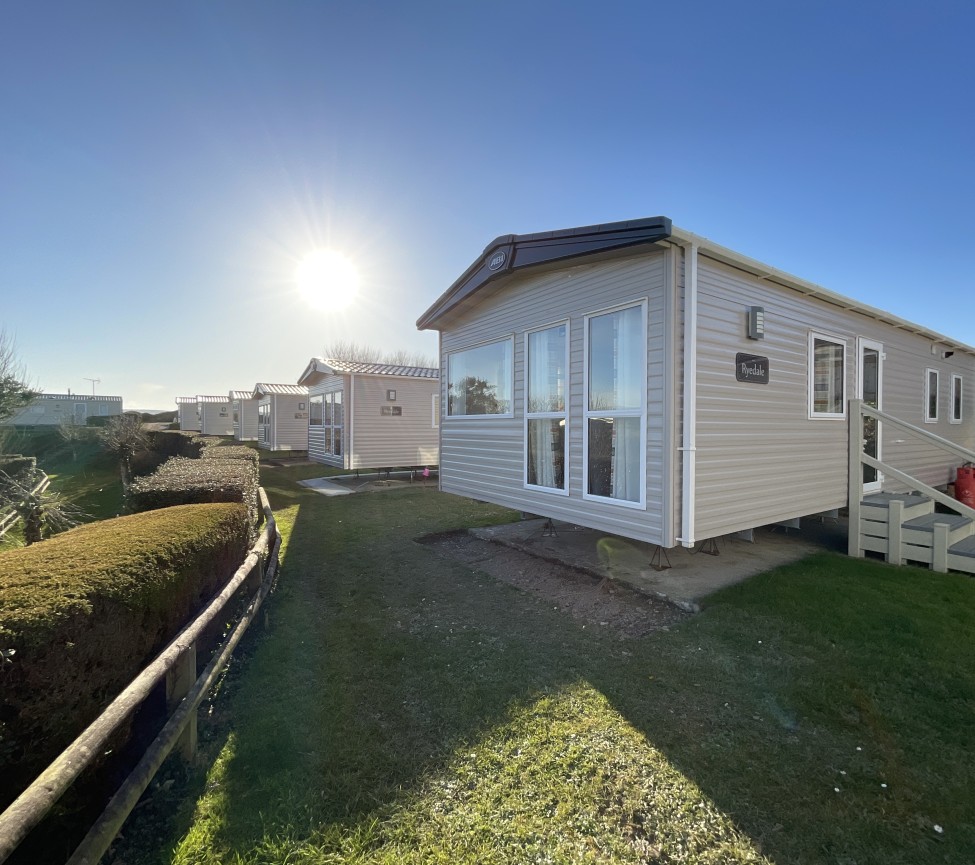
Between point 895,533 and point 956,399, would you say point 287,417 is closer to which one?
point 895,533

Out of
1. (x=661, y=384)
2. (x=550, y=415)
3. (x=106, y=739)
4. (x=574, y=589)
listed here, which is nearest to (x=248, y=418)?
(x=550, y=415)

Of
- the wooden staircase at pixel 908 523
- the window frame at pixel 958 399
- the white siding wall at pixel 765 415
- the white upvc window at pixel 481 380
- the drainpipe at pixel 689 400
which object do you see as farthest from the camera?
the window frame at pixel 958 399

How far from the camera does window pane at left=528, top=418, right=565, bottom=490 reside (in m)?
5.61

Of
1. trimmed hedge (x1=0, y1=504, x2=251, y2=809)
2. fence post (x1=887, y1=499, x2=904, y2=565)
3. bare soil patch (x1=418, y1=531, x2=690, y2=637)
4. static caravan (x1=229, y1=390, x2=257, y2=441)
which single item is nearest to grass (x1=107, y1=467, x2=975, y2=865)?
bare soil patch (x1=418, y1=531, x2=690, y2=637)

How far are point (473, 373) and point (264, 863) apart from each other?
20.1 feet

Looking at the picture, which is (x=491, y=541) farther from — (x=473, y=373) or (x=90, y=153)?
(x=90, y=153)

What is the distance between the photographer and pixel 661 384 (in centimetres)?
438

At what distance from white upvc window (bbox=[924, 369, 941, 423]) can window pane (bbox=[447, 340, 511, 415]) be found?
780 centimetres

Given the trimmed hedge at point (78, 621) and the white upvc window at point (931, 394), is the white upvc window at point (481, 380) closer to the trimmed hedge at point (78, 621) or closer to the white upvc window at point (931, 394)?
the trimmed hedge at point (78, 621)

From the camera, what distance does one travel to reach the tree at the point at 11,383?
46.1 feet

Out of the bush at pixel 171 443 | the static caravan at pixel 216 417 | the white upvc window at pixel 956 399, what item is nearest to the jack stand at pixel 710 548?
the white upvc window at pixel 956 399

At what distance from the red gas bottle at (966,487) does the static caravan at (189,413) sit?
43.5 metres

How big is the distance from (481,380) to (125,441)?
1589cm

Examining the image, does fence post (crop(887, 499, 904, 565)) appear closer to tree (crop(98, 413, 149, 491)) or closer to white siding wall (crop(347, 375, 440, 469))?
white siding wall (crop(347, 375, 440, 469))
